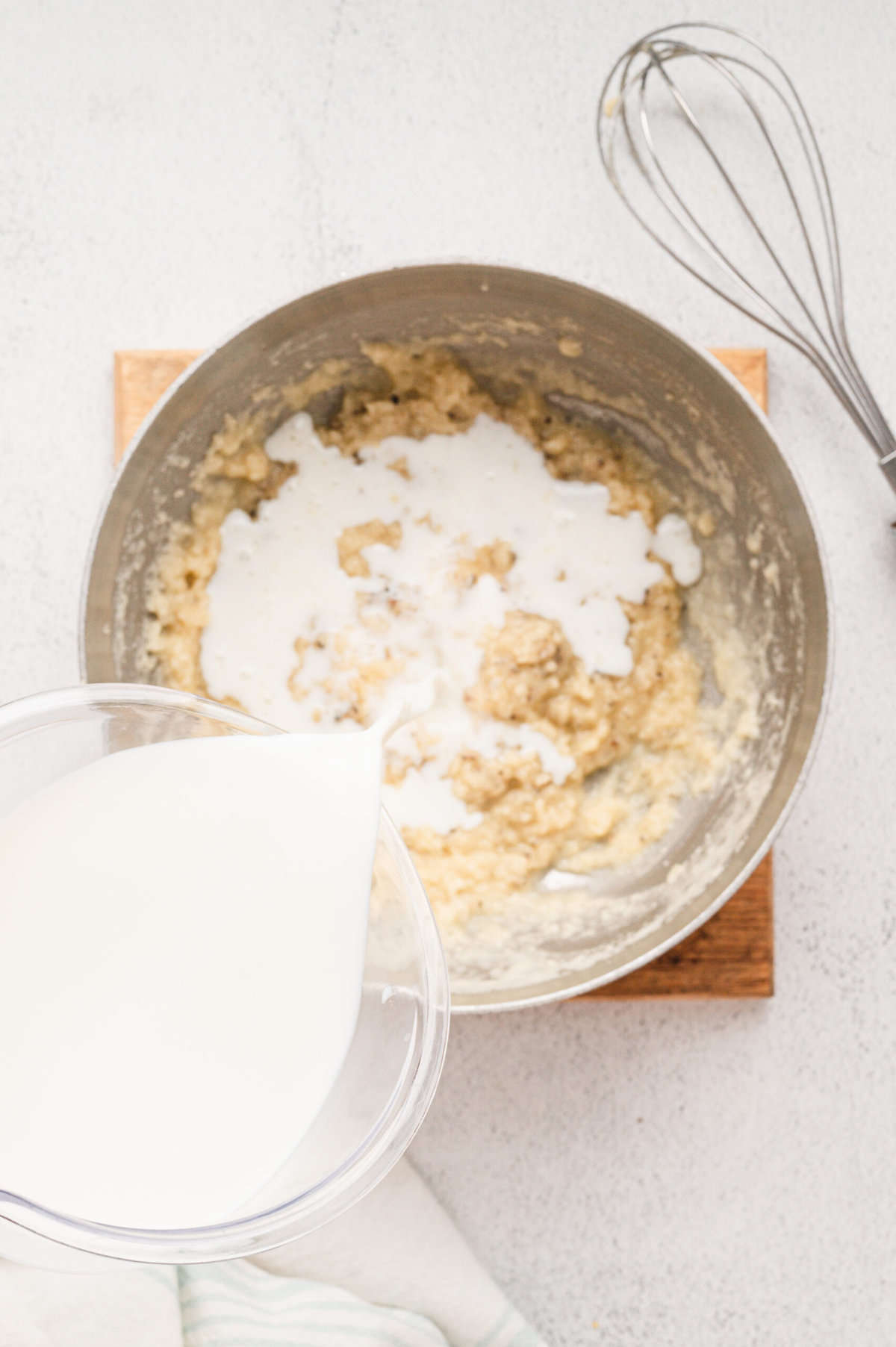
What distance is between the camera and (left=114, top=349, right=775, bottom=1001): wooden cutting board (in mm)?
1075

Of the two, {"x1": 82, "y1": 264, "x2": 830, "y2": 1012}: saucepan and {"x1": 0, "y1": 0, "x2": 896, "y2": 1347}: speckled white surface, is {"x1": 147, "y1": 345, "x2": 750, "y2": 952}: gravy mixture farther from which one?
{"x1": 0, "y1": 0, "x2": 896, "y2": 1347}: speckled white surface

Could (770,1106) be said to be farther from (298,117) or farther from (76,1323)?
(298,117)

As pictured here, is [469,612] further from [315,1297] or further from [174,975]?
[315,1297]

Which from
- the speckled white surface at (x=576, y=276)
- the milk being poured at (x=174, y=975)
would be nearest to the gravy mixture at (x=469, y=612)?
the speckled white surface at (x=576, y=276)

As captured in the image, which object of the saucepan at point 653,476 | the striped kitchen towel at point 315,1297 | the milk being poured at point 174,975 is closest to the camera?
the milk being poured at point 174,975

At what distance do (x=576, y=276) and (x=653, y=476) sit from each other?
21 centimetres

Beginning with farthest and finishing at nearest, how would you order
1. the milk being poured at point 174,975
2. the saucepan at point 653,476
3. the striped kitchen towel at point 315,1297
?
the striped kitchen towel at point 315,1297 < the saucepan at point 653,476 < the milk being poured at point 174,975

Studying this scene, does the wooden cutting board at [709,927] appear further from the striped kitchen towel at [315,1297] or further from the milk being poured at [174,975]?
the milk being poured at [174,975]

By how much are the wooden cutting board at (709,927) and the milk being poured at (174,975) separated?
1.35 feet

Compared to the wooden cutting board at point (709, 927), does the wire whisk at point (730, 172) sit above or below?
above

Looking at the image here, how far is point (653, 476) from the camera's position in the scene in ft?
3.69

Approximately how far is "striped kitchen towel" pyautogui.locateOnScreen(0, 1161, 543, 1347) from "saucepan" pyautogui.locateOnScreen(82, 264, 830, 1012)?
11.8 inches

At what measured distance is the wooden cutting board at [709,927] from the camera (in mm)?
1075

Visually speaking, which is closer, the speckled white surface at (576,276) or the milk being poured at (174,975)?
the milk being poured at (174,975)
